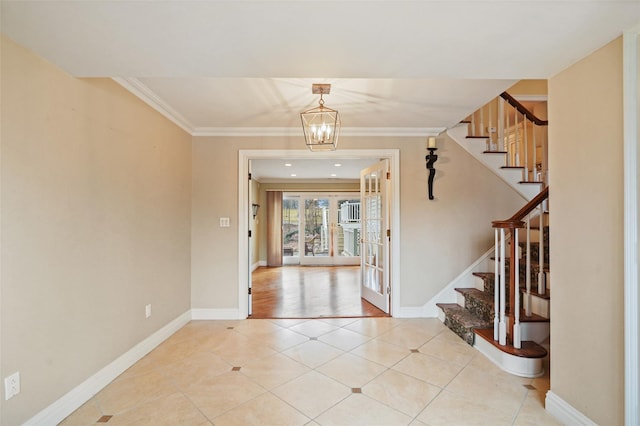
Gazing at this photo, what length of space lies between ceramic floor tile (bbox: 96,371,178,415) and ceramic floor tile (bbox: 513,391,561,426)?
2.36 meters

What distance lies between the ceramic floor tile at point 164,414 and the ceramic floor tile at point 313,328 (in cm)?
147

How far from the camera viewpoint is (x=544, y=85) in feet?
14.6

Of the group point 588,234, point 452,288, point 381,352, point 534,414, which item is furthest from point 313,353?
point 588,234

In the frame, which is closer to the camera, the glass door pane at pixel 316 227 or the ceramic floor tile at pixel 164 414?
the ceramic floor tile at pixel 164 414

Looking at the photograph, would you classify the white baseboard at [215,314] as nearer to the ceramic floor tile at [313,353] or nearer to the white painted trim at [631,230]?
the ceramic floor tile at [313,353]

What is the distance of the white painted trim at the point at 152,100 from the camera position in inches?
95.0

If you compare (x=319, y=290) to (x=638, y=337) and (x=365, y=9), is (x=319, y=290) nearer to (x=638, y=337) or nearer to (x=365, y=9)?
(x=638, y=337)

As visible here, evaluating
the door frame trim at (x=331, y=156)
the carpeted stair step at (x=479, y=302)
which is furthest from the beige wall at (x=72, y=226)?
the carpeted stair step at (x=479, y=302)

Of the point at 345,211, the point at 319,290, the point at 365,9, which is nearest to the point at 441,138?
the point at 365,9

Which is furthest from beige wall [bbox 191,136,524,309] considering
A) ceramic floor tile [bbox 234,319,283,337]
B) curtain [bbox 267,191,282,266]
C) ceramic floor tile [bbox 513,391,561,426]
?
curtain [bbox 267,191,282,266]

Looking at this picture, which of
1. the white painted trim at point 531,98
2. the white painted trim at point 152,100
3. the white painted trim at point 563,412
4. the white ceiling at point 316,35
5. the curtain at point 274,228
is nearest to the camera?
the white ceiling at point 316,35

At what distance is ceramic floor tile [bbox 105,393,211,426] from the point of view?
182 cm

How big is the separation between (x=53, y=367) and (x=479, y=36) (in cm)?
309

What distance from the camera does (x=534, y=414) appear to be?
191 centimetres
